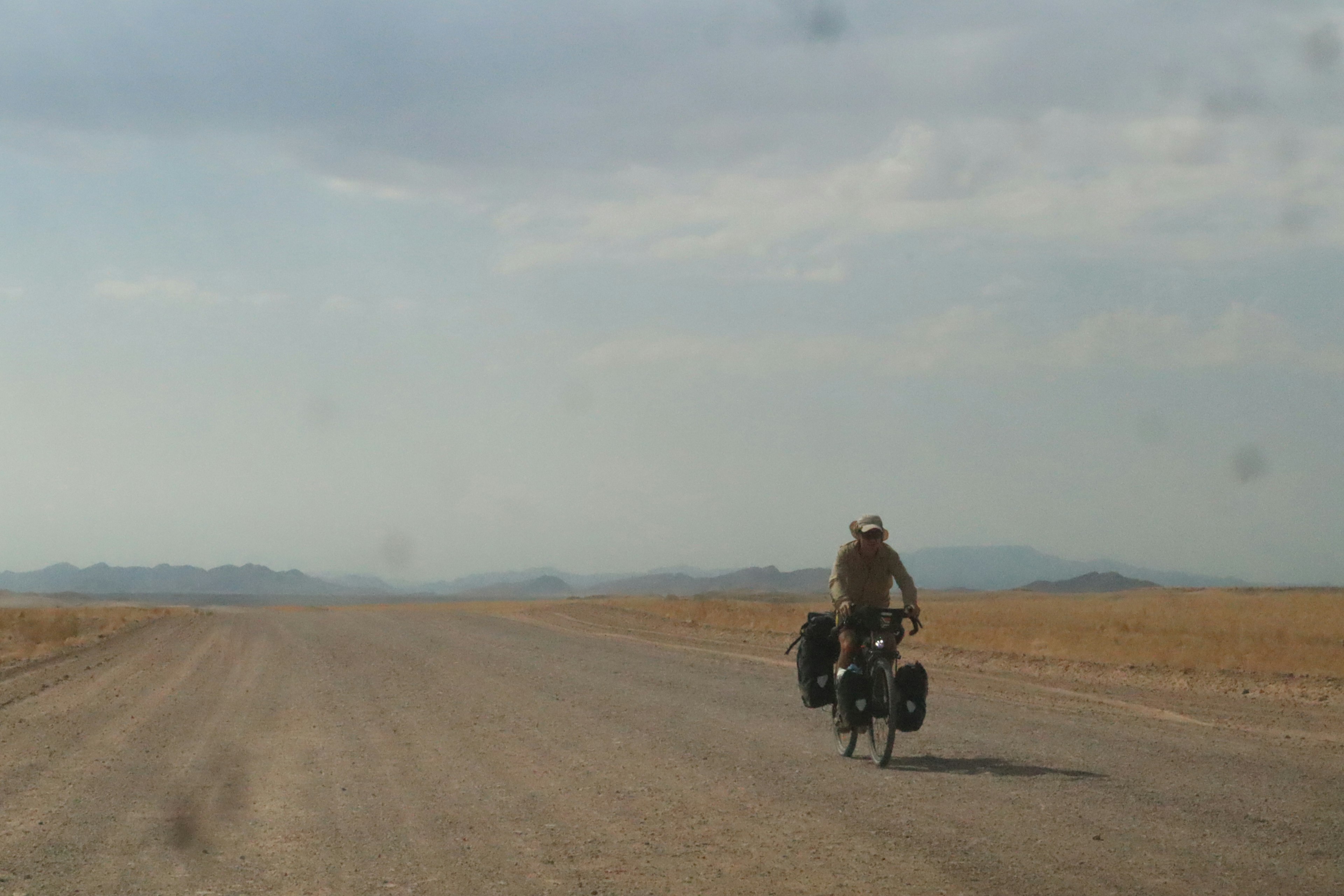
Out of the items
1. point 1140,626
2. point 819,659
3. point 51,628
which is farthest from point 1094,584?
point 819,659

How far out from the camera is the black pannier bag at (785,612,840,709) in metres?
11.8

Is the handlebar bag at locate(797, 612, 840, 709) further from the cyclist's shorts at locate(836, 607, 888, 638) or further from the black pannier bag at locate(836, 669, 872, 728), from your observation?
the black pannier bag at locate(836, 669, 872, 728)

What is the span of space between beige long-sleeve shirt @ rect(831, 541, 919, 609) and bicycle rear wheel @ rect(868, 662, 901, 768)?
24.8 inches

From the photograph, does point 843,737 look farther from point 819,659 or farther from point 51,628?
point 51,628

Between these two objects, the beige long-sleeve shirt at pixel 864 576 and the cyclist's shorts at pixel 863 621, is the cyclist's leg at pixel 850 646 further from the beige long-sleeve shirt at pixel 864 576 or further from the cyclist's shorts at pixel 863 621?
the beige long-sleeve shirt at pixel 864 576

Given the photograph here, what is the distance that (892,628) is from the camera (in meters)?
11.0

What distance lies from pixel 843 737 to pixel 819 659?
784mm

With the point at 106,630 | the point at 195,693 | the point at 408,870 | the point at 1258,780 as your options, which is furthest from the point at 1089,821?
the point at 106,630

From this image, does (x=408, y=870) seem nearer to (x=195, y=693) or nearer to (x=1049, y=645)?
(x=195, y=693)

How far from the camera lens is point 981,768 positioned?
34.6 feet

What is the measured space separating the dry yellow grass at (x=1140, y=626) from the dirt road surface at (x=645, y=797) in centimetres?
843

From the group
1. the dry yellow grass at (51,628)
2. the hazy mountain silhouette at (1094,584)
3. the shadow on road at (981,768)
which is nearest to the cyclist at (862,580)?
the shadow on road at (981,768)

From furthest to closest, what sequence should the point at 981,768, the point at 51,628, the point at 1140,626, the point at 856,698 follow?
1. the point at 51,628
2. the point at 1140,626
3. the point at 856,698
4. the point at 981,768

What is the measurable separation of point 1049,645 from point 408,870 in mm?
24305
